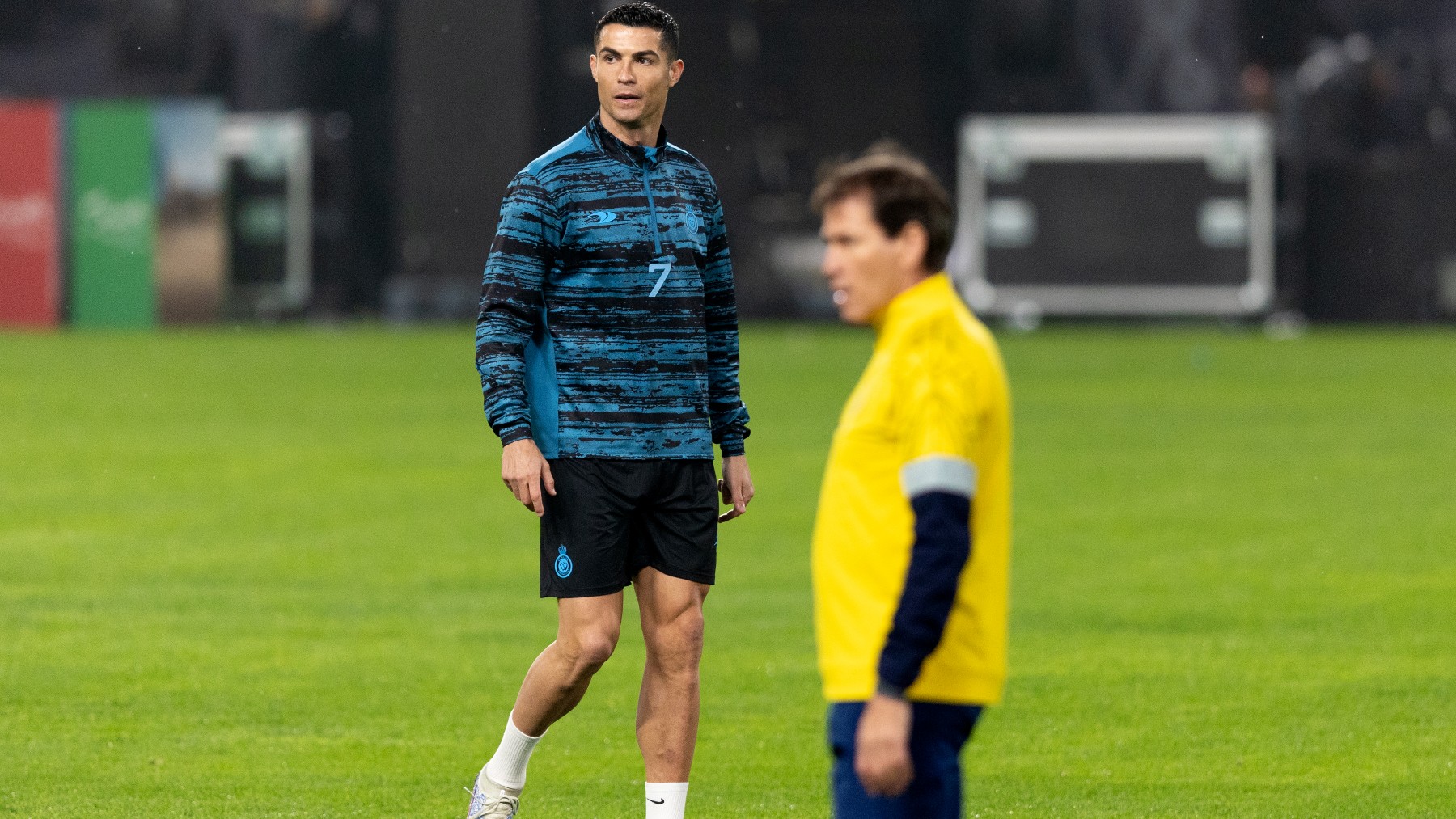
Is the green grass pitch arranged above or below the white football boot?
below

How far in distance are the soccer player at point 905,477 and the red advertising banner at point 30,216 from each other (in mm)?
29834

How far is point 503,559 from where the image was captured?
481 inches

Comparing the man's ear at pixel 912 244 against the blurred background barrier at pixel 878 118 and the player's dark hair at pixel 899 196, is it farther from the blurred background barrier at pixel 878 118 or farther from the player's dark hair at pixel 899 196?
the blurred background barrier at pixel 878 118

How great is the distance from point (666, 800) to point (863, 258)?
2256 mm

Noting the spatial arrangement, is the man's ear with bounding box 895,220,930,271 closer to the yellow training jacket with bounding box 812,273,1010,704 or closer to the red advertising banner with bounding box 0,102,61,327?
the yellow training jacket with bounding box 812,273,1010,704

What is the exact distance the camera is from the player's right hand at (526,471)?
566 cm

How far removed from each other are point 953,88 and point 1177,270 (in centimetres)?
406

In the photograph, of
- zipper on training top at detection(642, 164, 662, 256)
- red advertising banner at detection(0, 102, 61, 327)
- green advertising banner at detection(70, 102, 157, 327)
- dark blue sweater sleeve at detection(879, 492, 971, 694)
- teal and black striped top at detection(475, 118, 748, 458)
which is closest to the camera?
dark blue sweater sleeve at detection(879, 492, 971, 694)

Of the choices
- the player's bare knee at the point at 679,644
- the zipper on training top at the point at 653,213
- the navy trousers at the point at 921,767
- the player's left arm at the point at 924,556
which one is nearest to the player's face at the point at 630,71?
the zipper on training top at the point at 653,213

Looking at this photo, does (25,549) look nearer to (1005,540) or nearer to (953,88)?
(1005,540)

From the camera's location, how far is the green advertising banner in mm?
32688

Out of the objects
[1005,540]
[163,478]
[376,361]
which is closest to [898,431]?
[1005,540]

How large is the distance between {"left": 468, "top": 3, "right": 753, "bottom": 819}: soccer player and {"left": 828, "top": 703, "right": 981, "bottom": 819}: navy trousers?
1832mm

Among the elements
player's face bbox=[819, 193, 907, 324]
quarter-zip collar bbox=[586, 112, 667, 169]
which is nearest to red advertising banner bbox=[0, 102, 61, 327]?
quarter-zip collar bbox=[586, 112, 667, 169]
